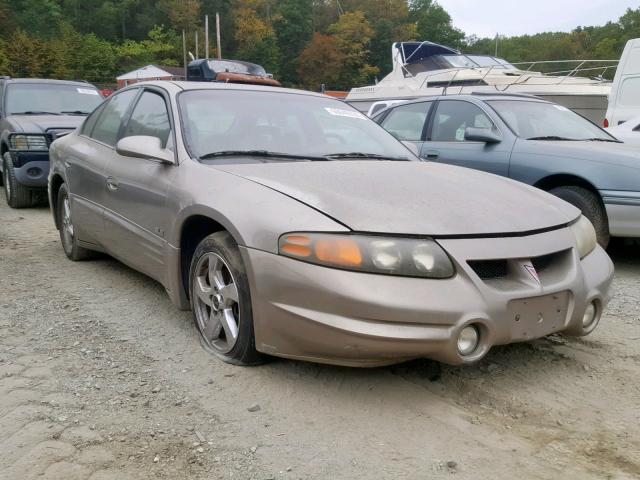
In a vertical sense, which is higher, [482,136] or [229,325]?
[482,136]

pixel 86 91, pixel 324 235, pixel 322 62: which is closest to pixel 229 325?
pixel 324 235

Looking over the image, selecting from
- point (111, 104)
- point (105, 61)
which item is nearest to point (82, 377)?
point (111, 104)

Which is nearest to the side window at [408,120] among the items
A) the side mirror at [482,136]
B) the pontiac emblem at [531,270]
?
the side mirror at [482,136]

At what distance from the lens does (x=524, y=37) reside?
9031cm

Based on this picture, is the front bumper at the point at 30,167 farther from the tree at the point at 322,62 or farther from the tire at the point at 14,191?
the tree at the point at 322,62

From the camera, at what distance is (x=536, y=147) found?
5695mm

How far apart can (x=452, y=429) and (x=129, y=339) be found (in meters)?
1.86

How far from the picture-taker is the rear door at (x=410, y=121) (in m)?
6.89

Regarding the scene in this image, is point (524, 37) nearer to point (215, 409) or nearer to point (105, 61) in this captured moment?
point (105, 61)

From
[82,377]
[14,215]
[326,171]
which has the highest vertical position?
[326,171]

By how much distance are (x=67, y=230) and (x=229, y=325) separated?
9.13 ft

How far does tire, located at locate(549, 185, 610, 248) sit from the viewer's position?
5.15m

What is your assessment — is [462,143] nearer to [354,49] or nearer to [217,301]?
[217,301]

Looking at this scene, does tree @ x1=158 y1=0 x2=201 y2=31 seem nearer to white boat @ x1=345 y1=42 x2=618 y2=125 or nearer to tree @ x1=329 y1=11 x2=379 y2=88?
tree @ x1=329 y1=11 x2=379 y2=88
